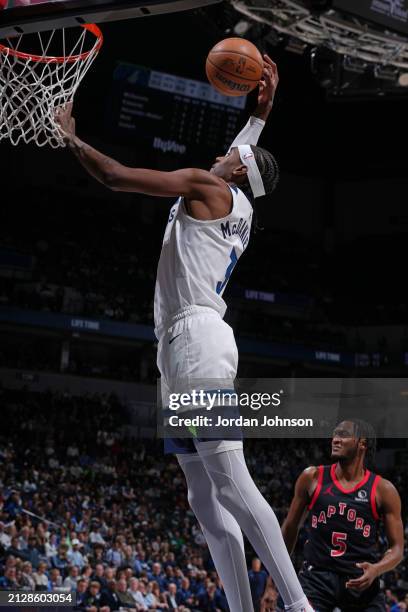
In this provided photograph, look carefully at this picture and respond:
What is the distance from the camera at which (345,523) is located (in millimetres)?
5059

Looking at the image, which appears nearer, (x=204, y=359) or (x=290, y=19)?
(x=204, y=359)

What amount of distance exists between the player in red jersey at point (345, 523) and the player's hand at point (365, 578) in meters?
0.12

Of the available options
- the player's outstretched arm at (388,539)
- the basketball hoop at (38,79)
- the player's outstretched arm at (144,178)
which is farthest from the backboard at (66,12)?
the player's outstretched arm at (388,539)

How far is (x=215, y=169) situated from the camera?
4.24m

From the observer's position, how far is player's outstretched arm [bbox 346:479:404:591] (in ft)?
15.3

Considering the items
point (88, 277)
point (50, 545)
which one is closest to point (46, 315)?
point (88, 277)

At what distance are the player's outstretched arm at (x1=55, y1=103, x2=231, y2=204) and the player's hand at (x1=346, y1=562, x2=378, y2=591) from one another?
207 cm

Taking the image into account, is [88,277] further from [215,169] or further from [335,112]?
[215,169]

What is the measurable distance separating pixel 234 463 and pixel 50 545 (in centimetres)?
972

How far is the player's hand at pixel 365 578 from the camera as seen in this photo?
4625 millimetres

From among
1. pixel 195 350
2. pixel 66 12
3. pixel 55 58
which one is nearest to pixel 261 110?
pixel 66 12

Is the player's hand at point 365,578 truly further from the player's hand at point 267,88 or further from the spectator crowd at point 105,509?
the spectator crowd at point 105,509

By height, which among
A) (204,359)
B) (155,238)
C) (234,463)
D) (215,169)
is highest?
(155,238)

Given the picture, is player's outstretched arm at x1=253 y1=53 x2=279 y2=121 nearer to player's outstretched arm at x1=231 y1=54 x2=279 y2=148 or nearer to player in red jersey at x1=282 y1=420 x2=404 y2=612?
player's outstretched arm at x1=231 y1=54 x2=279 y2=148
